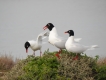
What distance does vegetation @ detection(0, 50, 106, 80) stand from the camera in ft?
25.0

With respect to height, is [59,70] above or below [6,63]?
below

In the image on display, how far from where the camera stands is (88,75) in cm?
791

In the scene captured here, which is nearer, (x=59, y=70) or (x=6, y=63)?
(x=59, y=70)

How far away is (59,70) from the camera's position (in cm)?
772

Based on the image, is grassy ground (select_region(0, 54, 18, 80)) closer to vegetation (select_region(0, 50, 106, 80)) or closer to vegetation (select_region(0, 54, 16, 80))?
vegetation (select_region(0, 54, 16, 80))

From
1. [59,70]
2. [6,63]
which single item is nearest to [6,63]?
[6,63]

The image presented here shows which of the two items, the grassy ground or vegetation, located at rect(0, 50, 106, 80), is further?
the grassy ground

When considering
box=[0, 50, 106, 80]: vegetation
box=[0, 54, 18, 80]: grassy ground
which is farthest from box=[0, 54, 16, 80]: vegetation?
box=[0, 50, 106, 80]: vegetation

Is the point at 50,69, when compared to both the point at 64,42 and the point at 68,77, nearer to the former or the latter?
the point at 68,77

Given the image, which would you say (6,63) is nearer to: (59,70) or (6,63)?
(6,63)

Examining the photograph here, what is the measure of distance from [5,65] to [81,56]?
5.57 metres

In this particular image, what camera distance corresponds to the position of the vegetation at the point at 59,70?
7.63 metres

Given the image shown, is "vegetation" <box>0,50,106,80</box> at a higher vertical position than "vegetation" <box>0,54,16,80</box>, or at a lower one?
lower

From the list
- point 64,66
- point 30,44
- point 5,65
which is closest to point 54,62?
point 64,66
